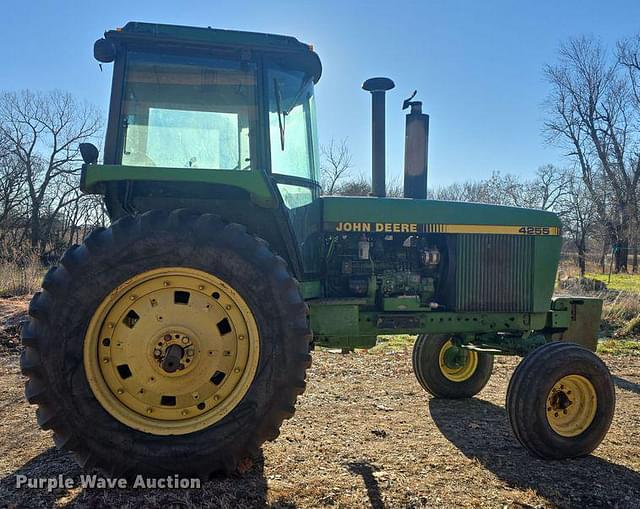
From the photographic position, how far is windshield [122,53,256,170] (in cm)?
323

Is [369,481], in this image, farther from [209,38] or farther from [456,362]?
[209,38]

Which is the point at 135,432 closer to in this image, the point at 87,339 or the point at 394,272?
the point at 87,339

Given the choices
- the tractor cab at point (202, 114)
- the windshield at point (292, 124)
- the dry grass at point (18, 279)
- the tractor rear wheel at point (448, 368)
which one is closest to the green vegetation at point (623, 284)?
the tractor rear wheel at point (448, 368)

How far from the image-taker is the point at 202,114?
3.32 metres

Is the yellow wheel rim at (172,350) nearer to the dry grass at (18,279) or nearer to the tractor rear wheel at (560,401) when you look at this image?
the tractor rear wheel at (560,401)

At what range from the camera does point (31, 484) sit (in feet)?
9.11

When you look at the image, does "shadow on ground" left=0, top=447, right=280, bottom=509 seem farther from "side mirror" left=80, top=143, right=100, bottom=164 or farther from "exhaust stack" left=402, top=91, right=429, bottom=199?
"exhaust stack" left=402, top=91, right=429, bottom=199

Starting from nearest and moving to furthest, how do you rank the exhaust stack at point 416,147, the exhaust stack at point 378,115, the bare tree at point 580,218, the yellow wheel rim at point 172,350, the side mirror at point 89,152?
1. the yellow wheel rim at point 172,350
2. the side mirror at point 89,152
3. the exhaust stack at point 378,115
4. the exhaust stack at point 416,147
5. the bare tree at point 580,218

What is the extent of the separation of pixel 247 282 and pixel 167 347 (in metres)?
0.54

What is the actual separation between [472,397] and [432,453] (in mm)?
1630

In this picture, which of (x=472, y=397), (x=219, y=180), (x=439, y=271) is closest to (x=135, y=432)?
(x=219, y=180)

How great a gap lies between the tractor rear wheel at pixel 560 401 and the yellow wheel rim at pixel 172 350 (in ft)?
6.04

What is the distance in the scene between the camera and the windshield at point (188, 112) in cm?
323

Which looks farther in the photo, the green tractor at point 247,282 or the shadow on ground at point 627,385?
the shadow on ground at point 627,385
